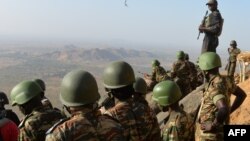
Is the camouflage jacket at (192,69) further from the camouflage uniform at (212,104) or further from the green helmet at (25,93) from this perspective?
the green helmet at (25,93)

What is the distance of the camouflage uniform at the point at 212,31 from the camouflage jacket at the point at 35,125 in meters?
7.43

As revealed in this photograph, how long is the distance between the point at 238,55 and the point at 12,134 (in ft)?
42.4

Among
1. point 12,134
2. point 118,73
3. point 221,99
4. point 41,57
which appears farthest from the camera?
point 41,57

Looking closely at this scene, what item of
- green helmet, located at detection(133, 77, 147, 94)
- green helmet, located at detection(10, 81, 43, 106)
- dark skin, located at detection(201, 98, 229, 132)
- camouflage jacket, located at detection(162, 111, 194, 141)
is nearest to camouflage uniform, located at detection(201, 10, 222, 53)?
green helmet, located at detection(133, 77, 147, 94)

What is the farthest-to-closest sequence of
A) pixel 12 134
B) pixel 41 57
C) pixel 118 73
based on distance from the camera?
pixel 41 57
pixel 12 134
pixel 118 73

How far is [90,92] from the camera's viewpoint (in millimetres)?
3953

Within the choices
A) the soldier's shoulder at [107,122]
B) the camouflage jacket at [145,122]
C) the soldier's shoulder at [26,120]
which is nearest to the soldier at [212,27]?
the camouflage jacket at [145,122]

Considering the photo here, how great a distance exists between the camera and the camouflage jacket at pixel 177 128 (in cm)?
551

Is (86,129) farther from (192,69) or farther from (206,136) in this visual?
→ (192,69)

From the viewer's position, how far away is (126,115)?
477cm

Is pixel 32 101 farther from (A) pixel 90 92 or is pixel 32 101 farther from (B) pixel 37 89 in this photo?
(A) pixel 90 92

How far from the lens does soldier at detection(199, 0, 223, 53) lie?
1167 centimetres

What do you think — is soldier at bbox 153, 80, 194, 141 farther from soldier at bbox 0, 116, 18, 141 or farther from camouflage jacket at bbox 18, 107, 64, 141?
soldier at bbox 0, 116, 18, 141

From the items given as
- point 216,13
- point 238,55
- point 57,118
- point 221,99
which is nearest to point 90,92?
point 57,118
